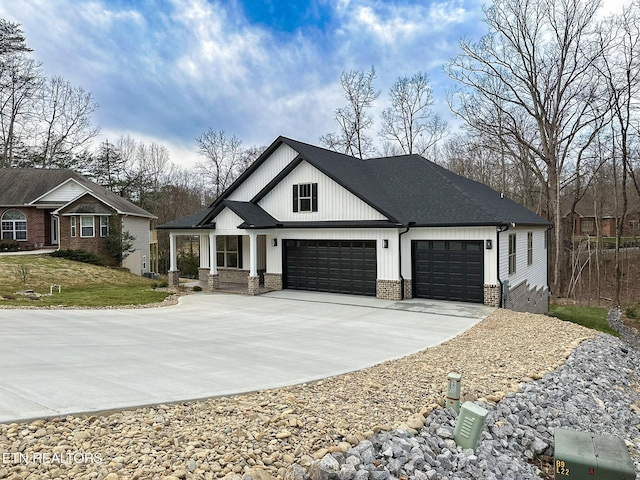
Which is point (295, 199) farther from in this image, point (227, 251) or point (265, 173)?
point (227, 251)

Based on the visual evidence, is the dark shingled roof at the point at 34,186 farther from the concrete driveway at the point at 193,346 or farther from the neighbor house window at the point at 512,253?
the neighbor house window at the point at 512,253

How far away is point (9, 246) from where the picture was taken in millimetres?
26109

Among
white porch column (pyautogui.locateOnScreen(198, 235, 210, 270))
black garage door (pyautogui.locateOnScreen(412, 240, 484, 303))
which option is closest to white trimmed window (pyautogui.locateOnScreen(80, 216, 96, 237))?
white porch column (pyautogui.locateOnScreen(198, 235, 210, 270))

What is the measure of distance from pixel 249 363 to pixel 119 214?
22323 millimetres

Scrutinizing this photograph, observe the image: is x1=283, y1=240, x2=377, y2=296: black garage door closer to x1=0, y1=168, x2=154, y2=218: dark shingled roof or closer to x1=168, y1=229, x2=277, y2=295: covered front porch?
x1=168, y1=229, x2=277, y2=295: covered front porch

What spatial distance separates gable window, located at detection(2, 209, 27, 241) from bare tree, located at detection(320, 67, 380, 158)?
22283 millimetres

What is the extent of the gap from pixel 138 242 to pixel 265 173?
48.2 feet

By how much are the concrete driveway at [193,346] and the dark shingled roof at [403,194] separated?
3073mm

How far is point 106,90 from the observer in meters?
25.2

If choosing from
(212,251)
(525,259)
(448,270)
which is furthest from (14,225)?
(525,259)

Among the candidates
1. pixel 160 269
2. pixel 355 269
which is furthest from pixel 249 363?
pixel 160 269

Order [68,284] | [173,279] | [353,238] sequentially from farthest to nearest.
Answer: [173,279], [68,284], [353,238]

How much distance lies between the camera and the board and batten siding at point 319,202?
16048 mm

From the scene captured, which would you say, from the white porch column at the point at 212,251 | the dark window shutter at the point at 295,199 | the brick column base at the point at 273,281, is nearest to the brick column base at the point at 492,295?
the dark window shutter at the point at 295,199
